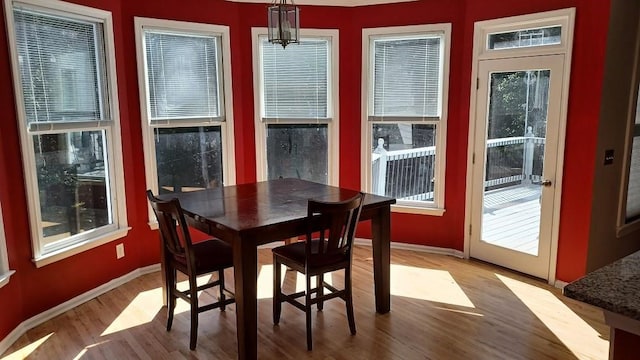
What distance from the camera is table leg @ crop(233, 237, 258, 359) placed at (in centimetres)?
256

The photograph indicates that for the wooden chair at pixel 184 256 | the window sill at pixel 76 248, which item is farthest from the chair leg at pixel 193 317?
the window sill at pixel 76 248

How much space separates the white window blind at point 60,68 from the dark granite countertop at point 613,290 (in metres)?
3.25

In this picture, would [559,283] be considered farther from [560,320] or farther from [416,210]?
[416,210]

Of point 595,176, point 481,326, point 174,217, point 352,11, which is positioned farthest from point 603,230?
point 174,217

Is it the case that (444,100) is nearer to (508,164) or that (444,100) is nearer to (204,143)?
(508,164)

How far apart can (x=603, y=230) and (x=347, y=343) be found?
2.32 meters

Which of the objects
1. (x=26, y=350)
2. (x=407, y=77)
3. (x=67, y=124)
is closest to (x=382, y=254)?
(x=407, y=77)

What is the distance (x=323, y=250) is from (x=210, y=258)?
72 centimetres

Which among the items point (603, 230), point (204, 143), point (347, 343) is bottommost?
point (347, 343)

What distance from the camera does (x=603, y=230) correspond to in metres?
3.74

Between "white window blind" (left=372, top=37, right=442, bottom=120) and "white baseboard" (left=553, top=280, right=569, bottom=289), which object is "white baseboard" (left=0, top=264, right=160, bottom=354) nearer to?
"white window blind" (left=372, top=37, right=442, bottom=120)

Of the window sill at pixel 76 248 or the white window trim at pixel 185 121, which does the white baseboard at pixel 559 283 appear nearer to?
the white window trim at pixel 185 121

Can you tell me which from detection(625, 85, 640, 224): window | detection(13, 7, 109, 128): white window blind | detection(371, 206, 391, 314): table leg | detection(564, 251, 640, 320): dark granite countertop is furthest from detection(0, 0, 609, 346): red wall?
detection(564, 251, 640, 320): dark granite countertop

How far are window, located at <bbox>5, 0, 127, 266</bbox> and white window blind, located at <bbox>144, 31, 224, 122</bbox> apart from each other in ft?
1.31
